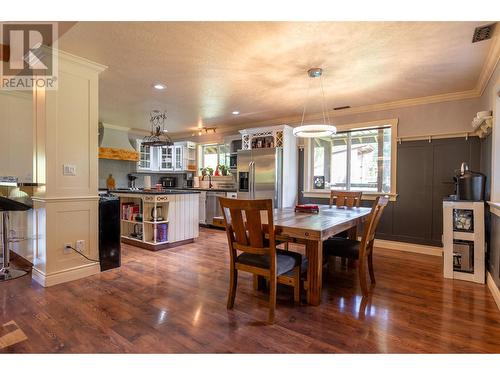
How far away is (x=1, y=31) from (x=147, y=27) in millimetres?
1335

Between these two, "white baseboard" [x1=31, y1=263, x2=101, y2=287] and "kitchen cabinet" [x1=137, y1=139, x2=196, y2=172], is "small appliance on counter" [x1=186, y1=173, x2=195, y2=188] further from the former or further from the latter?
"white baseboard" [x1=31, y1=263, x2=101, y2=287]

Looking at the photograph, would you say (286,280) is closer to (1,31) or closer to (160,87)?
(160,87)

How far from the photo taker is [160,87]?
367 centimetres

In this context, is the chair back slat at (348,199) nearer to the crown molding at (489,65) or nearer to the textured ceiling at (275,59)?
the textured ceiling at (275,59)

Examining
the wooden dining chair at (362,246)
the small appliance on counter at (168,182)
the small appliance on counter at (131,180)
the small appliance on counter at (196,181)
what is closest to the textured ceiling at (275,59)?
the wooden dining chair at (362,246)

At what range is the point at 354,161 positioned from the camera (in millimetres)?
4773

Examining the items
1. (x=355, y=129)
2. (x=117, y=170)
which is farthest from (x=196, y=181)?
(x=355, y=129)

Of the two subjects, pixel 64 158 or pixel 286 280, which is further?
pixel 64 158

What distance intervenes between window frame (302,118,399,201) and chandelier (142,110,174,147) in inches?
104

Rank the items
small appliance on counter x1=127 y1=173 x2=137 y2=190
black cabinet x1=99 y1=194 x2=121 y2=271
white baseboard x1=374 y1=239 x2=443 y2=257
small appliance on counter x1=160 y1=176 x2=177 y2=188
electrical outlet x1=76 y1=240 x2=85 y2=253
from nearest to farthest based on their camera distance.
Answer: electrical outlet x1=76 y1=240 x2=85 y2=253 < black cabinet x1=99 y1=194 x2=121 y2=271 < white baseboard x1=374 y1=239 x2=443 y2=257 < small appliance on counter x1=127 y1=173 x2=137 y2=190 < small appliance on counter x1=160 y1=176 x2=177 y2=188

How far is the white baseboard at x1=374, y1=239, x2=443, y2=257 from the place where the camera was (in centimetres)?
393

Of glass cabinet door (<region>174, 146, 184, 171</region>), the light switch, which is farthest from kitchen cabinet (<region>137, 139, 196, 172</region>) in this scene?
the light switch

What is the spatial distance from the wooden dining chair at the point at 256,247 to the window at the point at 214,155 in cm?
471

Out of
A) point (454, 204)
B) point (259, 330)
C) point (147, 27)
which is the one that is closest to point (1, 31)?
point (147, 27)
